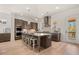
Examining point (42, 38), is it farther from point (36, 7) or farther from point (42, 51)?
point (36, 7)

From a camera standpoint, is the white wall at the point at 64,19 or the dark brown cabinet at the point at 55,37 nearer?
the white wall at the point at 64,19

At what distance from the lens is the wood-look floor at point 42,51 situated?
2.70 metres

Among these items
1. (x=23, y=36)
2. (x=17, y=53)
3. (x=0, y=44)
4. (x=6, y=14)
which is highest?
(x=6, y=14)

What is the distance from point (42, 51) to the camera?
2734mm

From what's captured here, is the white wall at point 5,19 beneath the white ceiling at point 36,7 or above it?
beneath

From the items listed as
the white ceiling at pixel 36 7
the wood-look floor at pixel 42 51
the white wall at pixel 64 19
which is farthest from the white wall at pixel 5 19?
the white wall at pixel 64 19

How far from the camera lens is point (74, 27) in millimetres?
2746

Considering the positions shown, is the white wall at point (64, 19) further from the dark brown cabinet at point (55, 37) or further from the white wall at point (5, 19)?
Result: the white wall at point (5, 19)

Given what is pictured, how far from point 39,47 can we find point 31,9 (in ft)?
3.04

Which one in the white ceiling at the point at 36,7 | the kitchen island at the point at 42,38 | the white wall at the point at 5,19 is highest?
the white ceiling at the point at 36,7

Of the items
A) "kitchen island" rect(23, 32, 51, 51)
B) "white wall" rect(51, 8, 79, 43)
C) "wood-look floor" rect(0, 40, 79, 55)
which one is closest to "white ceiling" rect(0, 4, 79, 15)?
"white wall" rect(51, 8, 79, 43)

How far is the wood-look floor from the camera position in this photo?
270cm
